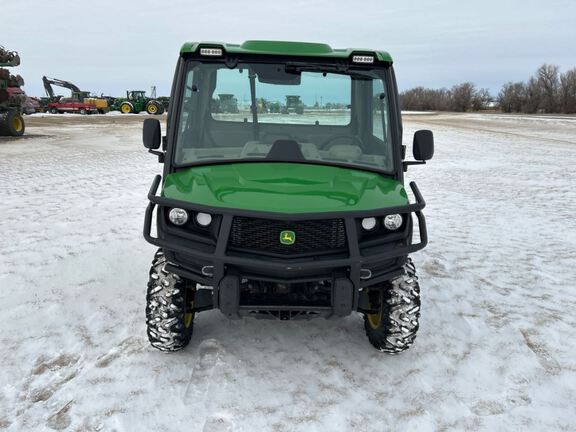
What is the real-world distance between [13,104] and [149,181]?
1341cm

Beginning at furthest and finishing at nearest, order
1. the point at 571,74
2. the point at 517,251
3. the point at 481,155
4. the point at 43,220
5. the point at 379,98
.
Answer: the point at 571,74, the point at 481,155, the point at 43,220, the point at 517,251, the point at 379,98

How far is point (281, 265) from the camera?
9.54 ft

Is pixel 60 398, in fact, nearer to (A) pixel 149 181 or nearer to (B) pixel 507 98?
(A) pixel 149 181

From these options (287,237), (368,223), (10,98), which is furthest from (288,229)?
(10,98)

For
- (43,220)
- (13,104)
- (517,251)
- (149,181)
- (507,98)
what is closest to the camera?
(517,251)

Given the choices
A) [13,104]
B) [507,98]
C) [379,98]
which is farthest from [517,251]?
[507,98]

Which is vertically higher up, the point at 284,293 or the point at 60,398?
the point at 284,293

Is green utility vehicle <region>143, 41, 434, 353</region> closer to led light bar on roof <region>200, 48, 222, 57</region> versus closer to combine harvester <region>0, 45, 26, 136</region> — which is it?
led light bar on roof <region>200, 48, 222, 57</region>

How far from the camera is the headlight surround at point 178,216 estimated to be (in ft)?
10.3

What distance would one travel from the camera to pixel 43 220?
7.04 meters

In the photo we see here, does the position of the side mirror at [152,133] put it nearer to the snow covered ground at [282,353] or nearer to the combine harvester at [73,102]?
the snow covered ground at [282,353]

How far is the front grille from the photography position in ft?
9.77

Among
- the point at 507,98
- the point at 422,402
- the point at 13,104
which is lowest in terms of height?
the point at 422,402

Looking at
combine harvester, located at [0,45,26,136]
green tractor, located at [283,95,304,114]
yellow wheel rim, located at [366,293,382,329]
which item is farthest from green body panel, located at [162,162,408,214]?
combine harvester, located at [0,45,26,136]
